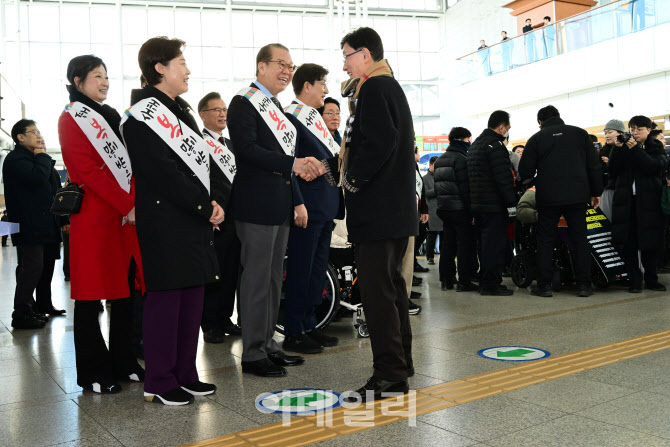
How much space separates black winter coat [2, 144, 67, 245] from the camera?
5.55 m

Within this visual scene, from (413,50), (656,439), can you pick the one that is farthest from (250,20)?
(656,439)

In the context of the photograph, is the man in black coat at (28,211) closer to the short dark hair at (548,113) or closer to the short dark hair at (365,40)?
the short dark hair at (365,40)

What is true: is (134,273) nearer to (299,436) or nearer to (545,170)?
(299,436)

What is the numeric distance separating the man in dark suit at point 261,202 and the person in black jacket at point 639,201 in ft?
13.1

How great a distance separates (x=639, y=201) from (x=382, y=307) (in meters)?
4.34

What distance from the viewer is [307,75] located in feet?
14.4

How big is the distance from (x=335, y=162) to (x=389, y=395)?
1.30 m

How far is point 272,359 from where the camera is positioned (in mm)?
3816

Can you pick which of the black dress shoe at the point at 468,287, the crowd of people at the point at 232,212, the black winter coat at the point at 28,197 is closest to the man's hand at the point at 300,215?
the crowd of people at the point at 232,212

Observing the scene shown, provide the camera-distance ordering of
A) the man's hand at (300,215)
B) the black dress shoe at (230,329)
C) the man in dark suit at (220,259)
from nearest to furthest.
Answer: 1. the man's hand at (300,215)
2. the man in dark suit at (220,259)
3. the black dress shoe at (230,329)

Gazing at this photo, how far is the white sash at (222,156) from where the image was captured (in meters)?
4.50

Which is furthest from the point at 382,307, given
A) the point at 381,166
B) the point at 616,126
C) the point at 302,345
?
the point at 616,126

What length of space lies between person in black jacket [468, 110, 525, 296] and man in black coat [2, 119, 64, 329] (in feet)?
12.8

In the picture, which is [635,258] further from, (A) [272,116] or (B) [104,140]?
(B) [104,140]
